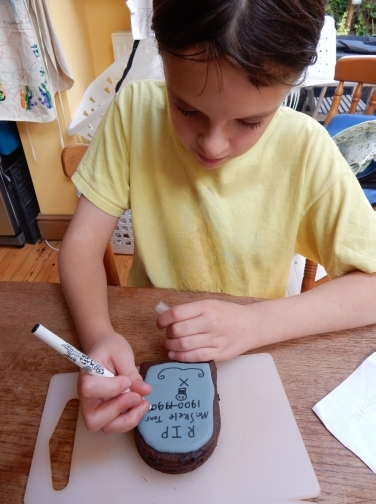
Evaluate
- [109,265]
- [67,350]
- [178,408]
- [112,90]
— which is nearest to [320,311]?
[178,408]

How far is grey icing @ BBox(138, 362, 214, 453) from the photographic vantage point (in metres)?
0.41

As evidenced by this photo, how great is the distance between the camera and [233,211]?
722 millimetres

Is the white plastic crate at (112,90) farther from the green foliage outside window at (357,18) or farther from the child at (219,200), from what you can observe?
the green foliage outside window at (357,18)

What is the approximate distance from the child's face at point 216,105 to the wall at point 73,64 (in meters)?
1.33

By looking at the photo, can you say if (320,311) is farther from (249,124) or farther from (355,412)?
(249,124)

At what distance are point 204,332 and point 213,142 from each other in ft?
0.81

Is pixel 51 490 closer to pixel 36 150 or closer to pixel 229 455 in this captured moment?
pixel 229 455

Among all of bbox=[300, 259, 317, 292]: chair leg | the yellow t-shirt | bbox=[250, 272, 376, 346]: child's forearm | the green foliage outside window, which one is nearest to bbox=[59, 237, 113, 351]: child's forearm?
the yellow t-shirt

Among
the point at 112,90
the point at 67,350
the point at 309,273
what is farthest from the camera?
the point at 112,90

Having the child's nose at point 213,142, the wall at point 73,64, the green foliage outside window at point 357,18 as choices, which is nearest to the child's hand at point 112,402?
the child's nose at point 213,142

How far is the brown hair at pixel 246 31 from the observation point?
16.6 inches

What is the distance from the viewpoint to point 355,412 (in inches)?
18.3

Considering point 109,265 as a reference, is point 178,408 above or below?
above

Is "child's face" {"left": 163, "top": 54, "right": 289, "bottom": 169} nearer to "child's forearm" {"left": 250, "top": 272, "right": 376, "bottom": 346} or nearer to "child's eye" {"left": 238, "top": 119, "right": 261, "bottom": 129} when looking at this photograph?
"child's eye" {"left": 238, "top": 119, "right": 261, "bottom": 129}
